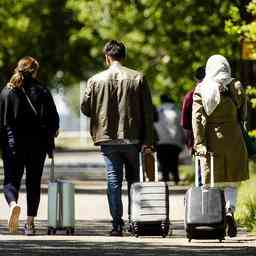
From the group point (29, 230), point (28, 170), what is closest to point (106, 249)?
point (29, 230)

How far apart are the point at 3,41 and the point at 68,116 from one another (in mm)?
47149

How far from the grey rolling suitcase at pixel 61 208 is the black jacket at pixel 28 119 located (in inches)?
11.4

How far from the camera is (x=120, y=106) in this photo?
14.7 meters

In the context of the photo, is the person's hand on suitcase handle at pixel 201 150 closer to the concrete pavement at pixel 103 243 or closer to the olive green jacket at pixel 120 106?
the olive green jacket at pixel 120 106

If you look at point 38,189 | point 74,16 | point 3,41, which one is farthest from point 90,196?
point 3,41

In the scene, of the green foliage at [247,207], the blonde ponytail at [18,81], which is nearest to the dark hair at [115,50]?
the blonde ponytail at [18,81]

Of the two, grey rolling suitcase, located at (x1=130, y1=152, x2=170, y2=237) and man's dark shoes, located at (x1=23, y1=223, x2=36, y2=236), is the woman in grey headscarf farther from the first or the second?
man's dark shoes, located at (x1=23, y1=223, x2=36, y2=236)

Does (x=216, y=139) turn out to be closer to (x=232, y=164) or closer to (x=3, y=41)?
(x=232, y=164)

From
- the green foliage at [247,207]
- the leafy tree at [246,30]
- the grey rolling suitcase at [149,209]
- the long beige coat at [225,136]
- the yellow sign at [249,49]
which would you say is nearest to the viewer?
the grey rolling suitcase at [149,209]

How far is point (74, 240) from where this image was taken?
14023 millimetres

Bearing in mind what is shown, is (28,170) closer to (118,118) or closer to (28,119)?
(28,119)

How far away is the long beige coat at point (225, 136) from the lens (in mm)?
14203

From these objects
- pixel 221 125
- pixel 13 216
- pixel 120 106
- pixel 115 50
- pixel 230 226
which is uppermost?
pixel 115 50

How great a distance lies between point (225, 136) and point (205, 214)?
104cm
